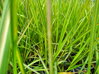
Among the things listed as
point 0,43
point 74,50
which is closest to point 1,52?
point 0,43

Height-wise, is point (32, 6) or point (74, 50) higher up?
point (32, 6)

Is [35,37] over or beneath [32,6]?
beneath

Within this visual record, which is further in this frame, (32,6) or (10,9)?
(32,6)

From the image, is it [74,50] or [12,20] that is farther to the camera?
[74,50]

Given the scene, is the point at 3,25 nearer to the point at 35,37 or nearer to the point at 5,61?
the point at 5,61

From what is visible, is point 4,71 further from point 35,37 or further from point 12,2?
point 35,37

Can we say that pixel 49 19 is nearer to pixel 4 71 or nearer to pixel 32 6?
pixel 4 71

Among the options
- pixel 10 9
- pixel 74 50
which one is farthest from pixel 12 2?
pixel 74 50
